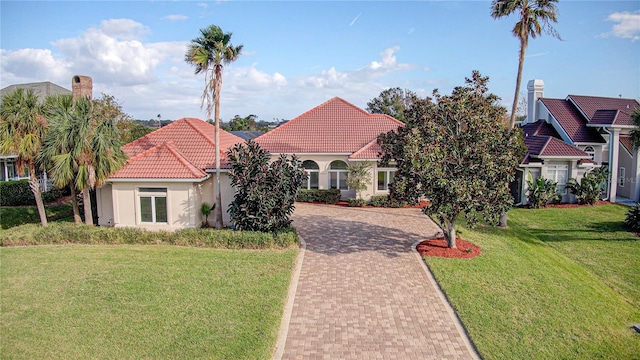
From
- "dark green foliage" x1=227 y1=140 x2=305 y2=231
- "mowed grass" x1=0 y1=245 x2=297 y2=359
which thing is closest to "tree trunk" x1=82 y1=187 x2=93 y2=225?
"mowed grass" x1=0 y1=245 x2=297 y2=359

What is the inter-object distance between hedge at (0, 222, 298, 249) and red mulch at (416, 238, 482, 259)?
5307 millimetres

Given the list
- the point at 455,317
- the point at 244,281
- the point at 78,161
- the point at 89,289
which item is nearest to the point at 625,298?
the point at 455,317

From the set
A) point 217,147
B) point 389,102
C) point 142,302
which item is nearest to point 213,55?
point 217,147

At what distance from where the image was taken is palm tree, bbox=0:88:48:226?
1891 centimetres

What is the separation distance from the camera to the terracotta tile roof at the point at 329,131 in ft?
94.3

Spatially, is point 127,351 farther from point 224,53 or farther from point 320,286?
point 224,53

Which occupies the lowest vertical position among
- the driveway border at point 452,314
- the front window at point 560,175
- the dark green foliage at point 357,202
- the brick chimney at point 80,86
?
the driveway border at point 452,314

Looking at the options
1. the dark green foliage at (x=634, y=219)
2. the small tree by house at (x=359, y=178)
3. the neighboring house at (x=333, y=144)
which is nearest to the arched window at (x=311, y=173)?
the neighboring house at (x=333, y=144)

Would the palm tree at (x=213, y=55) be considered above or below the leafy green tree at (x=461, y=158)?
above

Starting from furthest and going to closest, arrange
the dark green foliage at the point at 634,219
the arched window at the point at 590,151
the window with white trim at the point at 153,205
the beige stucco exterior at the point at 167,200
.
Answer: the arched window at the point at 590,151 < the dark green foliage at the point at 634,219 < the window with white trim at the point at 153,205 < the beige stucco exterior at the point at 167,200

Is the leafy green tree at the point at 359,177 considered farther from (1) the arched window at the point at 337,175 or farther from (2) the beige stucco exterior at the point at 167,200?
(2) the beige stucco exterior at the point at 167,200

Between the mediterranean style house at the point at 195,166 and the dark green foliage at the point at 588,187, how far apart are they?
1227 centimetres

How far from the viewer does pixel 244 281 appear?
13.8m

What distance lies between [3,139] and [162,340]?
47.6 ft
